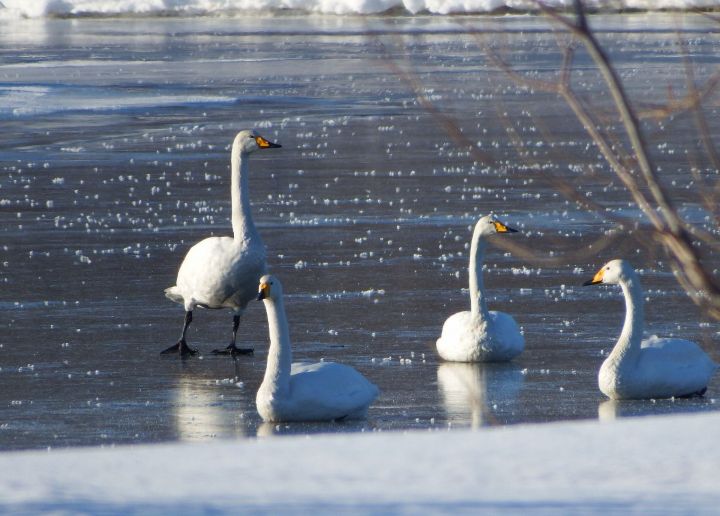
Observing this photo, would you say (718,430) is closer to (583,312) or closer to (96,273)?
(583,312)

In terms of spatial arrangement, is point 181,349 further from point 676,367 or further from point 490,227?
point 676,367

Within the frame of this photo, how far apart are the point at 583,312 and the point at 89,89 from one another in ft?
83.5

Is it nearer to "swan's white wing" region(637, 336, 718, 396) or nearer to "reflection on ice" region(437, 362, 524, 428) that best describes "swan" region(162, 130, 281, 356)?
"reflection on ice" region(437, 362, 524, 428)

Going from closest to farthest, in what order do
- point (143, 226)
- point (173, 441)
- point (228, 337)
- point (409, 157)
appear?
point (173, 441) < point (228, 337) < point (143, 226) < point (409, 157)

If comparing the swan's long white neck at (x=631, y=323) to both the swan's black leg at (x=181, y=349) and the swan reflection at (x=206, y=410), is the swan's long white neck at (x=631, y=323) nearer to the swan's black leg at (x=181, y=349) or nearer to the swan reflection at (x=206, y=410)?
the swan reflection at (x=206, y=410)

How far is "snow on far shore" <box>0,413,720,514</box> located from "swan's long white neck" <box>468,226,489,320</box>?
374 centimetres

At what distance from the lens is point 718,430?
16.7 feet

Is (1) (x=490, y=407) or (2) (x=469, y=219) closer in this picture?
(1) (x=490, y=407)

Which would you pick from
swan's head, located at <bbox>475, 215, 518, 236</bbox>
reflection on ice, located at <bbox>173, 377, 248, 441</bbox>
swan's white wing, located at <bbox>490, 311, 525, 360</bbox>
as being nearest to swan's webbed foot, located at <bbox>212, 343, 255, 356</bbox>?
reflection on ice, located at <bbox>173, 377, 248, 441</bbox>

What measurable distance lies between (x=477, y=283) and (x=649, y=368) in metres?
1.64

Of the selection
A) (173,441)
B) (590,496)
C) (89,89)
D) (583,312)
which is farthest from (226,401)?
(89,89)

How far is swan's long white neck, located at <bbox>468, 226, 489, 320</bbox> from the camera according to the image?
903cm

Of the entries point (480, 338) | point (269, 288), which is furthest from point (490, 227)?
point (269, 288)

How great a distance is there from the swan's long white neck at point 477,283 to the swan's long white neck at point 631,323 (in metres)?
1.10
